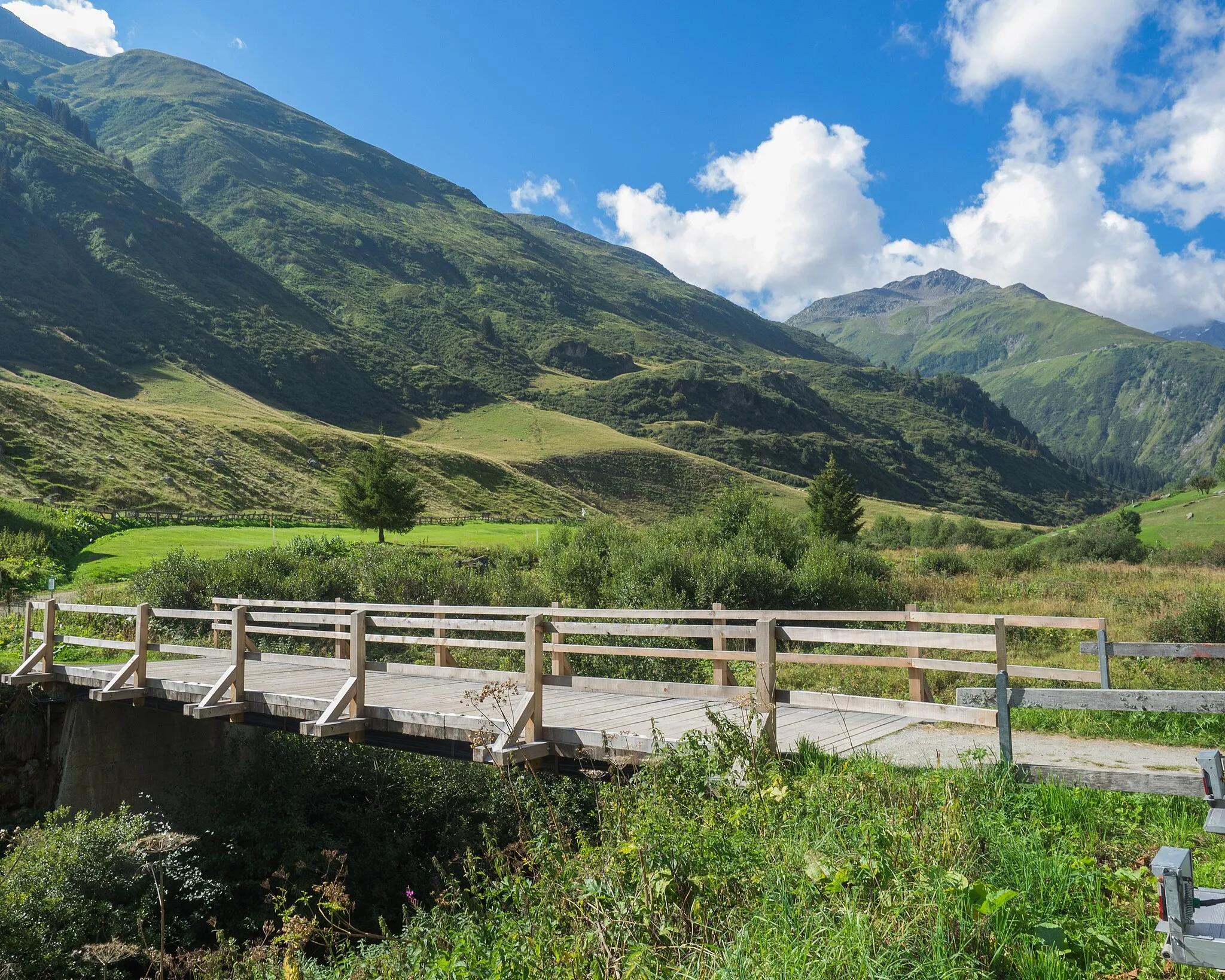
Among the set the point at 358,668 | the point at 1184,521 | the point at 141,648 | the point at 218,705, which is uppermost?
the point at 1184,521

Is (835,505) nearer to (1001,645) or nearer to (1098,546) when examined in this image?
(1098,546)

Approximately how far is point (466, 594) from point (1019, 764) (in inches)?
792

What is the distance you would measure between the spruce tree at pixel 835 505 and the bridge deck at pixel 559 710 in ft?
120

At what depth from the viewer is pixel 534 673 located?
7824mm

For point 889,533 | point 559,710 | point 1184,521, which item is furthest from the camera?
point 889,533

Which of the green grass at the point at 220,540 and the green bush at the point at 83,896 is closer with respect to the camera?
the green bush at the point at 83,896

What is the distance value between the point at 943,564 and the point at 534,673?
104 ft

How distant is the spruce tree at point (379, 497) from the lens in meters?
45.4

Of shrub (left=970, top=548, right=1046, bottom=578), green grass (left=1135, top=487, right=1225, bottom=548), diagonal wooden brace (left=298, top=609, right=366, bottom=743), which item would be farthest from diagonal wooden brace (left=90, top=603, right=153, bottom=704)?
green grass (left=1135, top=487, right=1225, bottom=548)

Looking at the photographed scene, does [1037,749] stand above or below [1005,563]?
below

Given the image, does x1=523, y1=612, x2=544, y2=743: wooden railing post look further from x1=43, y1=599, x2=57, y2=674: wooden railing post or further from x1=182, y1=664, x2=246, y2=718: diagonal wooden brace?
x1=43, y1=599, x2=57, y2=674: wooden railing post

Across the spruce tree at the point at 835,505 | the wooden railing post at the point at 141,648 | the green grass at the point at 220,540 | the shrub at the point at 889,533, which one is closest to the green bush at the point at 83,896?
the wooden railing post at the point at 141,648

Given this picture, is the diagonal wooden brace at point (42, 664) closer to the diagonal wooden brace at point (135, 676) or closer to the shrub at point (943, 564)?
the diagonal wooden brace at point (135, 676)

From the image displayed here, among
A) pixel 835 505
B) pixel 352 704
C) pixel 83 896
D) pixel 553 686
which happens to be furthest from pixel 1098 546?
pixel 83 896
